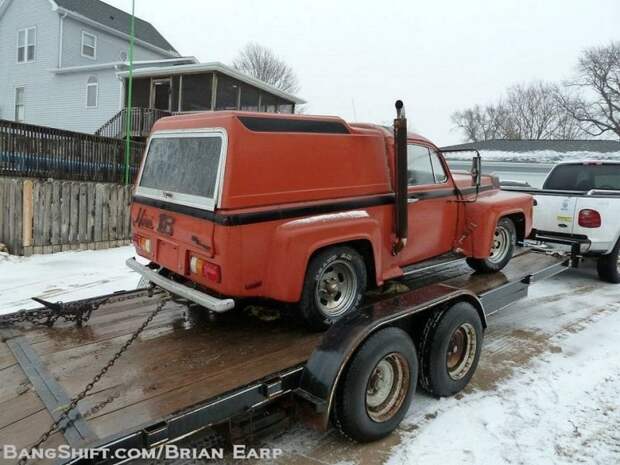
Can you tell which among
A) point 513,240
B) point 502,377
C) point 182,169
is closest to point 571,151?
point 513,240

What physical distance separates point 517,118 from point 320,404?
60.0m

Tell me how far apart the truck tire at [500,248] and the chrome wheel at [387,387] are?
2434 millimetres

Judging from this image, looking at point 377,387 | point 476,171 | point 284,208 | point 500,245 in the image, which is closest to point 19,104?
point 476,171

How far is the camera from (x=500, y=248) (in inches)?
230

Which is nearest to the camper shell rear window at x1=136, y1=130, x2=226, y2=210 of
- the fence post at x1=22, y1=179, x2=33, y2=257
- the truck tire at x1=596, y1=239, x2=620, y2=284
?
the fence post at x1=22, y1=179, x2=33, y2=257

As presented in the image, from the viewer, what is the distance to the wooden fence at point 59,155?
9945mm

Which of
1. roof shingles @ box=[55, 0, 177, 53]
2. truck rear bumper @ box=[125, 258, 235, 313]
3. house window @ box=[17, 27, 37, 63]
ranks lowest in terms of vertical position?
truck rear bumper @ box=[125, 258, 235, 313]

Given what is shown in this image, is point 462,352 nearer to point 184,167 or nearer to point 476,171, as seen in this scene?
point 476,171

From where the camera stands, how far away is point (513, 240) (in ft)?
19.1

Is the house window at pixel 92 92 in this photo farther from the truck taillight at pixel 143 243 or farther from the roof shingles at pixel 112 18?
the truck taillight at pixel 143 243

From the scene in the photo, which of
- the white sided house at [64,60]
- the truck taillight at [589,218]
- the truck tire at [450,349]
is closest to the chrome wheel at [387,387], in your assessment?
the truck tire at [450,349]

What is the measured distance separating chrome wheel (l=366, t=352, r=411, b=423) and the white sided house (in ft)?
71.1

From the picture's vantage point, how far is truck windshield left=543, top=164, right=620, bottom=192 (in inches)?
327

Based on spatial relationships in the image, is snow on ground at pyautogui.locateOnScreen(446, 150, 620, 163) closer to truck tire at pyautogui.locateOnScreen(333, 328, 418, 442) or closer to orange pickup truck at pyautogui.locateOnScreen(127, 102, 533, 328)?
orange pickup truck at pyautogui.locateOnScreen(127, 102, 533, 328)
